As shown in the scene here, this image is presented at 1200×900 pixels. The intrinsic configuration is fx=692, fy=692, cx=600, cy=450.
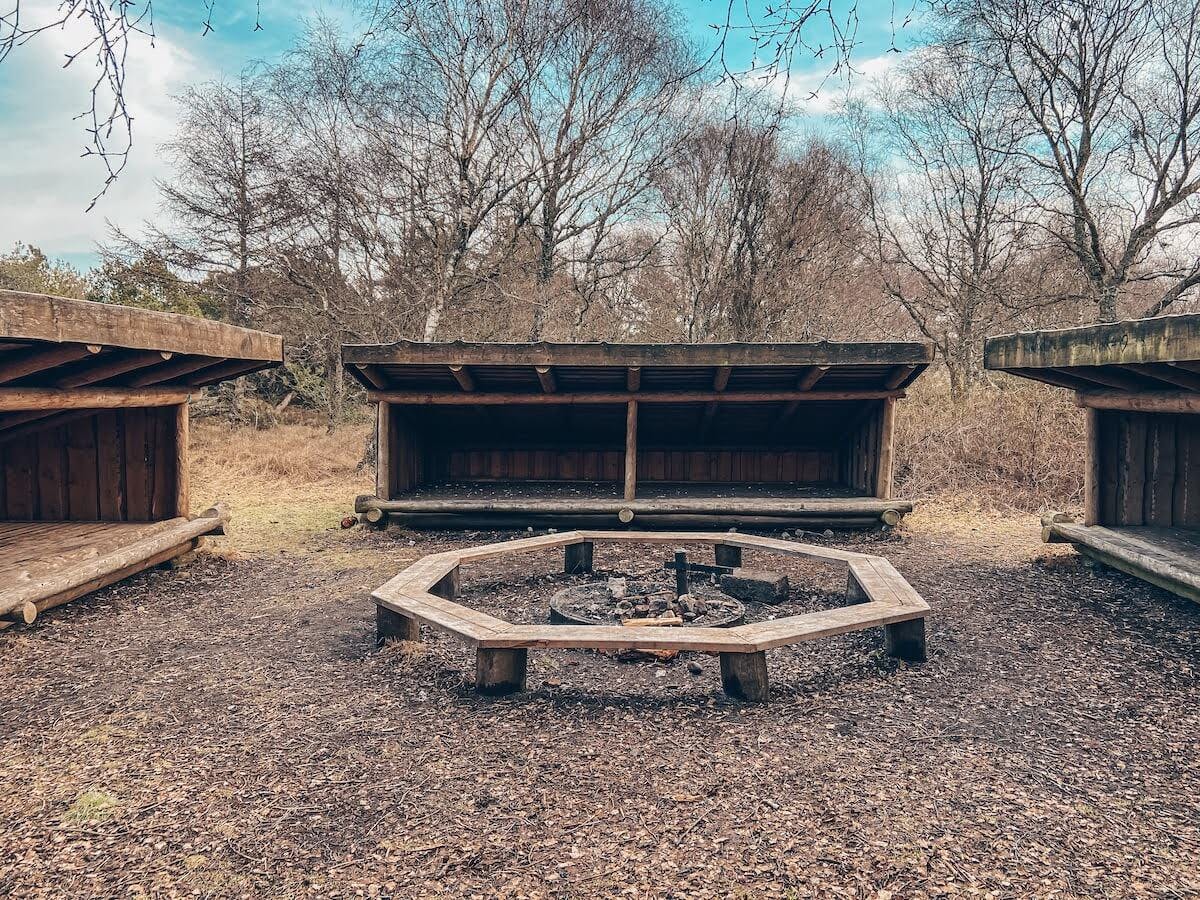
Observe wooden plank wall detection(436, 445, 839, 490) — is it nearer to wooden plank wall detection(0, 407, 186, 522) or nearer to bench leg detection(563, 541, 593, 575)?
bench leg detection(563, 541, 593, 575)

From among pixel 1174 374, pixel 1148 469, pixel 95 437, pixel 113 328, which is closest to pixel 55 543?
pixel 95 437

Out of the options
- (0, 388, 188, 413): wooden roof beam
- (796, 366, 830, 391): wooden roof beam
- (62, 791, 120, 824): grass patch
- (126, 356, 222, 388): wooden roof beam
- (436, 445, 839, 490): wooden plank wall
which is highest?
(796, 366, 830, 391): wooden roof beam

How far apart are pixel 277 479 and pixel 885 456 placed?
362 inches

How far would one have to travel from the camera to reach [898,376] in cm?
754

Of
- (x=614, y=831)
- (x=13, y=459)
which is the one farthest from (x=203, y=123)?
(x=614, y=831)

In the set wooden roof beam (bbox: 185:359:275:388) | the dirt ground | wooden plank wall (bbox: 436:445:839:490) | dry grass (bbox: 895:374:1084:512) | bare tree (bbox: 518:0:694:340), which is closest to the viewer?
the dirt ground

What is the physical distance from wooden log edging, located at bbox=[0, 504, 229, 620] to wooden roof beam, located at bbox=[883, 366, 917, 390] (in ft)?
23.2

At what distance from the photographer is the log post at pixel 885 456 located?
307 inches

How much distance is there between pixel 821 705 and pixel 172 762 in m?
2.95

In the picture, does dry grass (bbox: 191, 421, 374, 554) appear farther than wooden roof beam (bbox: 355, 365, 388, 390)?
Yes

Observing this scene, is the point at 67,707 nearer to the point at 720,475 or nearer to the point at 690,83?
the point at 720,475

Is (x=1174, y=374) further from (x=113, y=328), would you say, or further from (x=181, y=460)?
(x=181, y=460)

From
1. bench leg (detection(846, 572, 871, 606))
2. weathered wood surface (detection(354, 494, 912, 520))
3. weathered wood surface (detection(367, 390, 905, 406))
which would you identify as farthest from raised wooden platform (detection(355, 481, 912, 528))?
bench leg (detection(846, 572, 871, 606))

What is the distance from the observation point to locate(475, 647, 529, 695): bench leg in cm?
355
